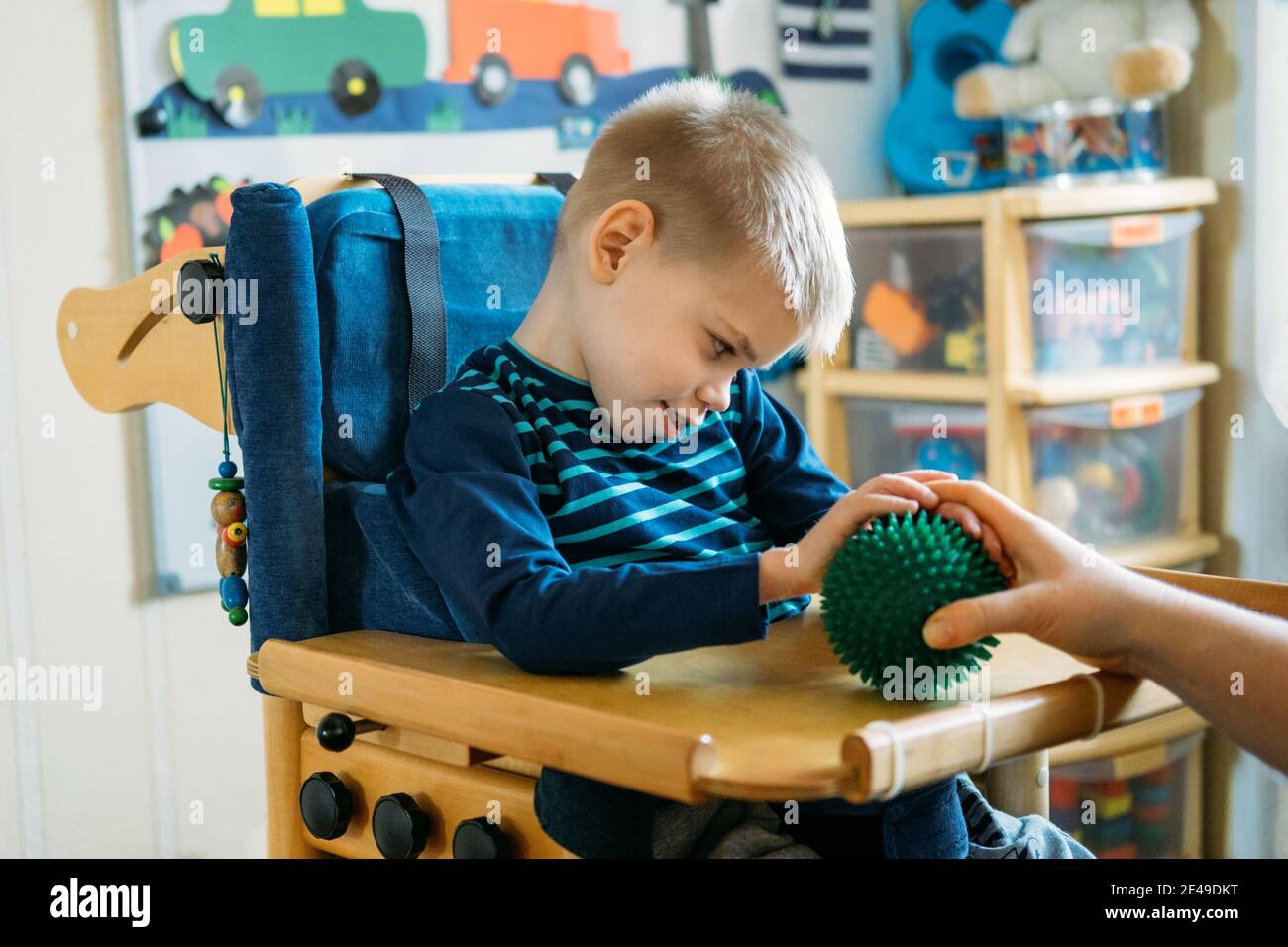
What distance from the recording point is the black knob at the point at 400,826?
972 millimetres

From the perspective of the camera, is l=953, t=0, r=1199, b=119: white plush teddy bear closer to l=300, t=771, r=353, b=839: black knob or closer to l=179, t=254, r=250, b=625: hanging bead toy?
l=179, t=254, r=250, b=625: hanging bead toy

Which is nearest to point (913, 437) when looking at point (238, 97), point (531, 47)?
point (531, 47)

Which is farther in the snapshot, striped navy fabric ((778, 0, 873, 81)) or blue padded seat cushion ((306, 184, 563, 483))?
striped navy fabric ((778, 0, 873, 81))

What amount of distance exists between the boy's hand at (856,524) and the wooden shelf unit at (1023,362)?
1141 millimetres

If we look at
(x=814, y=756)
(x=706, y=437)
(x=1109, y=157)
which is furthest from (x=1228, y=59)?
(x=814, y=756)

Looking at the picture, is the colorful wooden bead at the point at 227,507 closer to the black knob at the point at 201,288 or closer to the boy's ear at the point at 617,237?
the black knob at the point at 201,288

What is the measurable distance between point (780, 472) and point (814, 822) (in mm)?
321

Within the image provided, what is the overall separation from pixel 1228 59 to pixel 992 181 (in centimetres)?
39

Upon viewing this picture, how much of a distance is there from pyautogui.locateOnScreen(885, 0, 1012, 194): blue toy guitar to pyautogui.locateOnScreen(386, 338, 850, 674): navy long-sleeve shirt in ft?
4.01

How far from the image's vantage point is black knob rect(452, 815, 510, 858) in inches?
36.4

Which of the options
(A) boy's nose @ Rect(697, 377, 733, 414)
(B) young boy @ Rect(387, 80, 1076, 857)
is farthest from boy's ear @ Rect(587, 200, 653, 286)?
(A) boy's nose @ Rect(697, 377, 733, 414)

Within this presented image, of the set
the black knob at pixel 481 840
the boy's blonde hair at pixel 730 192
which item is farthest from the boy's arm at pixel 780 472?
the black knob at pixel 481 840

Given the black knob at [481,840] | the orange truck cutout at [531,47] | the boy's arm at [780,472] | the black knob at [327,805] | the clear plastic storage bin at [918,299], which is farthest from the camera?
the clear plastic storage bin at [918,299]
